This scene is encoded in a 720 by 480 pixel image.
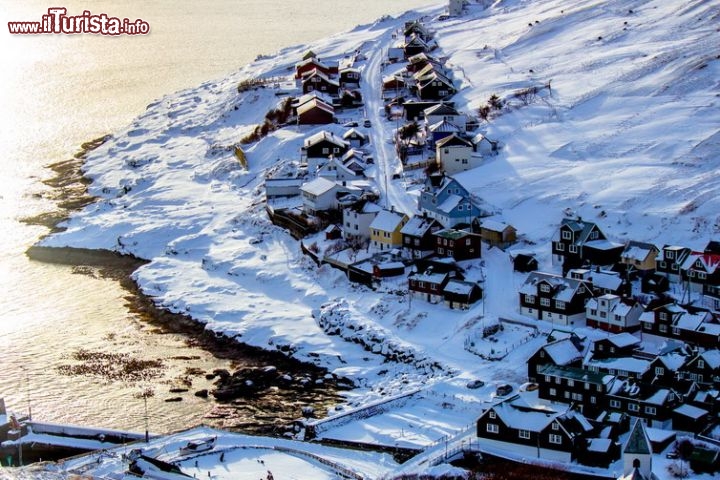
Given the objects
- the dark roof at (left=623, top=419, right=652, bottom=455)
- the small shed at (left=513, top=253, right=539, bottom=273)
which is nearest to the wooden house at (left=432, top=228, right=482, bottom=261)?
the small shed at (left=513, top=253, right=539, bottom=273)

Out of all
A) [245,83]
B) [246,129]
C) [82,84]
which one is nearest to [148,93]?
[82,84]

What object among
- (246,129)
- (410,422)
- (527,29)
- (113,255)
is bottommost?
(410,422)

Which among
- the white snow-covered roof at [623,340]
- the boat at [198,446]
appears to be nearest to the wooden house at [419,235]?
the white snow-covered roof at [623,340]

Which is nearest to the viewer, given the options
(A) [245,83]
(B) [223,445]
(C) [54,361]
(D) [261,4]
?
(B) [223,445]

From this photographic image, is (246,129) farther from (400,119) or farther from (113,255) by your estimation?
(113,255)

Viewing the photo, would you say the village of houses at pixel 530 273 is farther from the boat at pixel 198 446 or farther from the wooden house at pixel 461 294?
the boat at pixel 198 446

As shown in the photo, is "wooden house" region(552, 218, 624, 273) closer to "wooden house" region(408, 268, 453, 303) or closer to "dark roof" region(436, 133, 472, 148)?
"wooden house" region(408, 268, 453, 303)

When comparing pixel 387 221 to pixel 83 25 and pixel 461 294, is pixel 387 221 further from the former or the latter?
pixel 83 25
